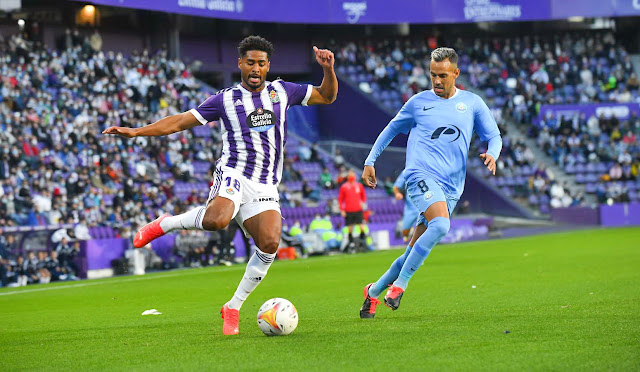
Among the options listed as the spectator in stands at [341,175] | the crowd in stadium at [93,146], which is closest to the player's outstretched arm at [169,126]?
the crowd in stadium at [93,146]

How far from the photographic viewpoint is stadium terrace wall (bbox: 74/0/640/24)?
118 feet

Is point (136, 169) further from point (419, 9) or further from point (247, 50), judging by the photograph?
point (419, 9)

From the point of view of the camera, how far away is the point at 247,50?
324 inches

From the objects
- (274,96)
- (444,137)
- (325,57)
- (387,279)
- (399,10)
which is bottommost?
(387,279)

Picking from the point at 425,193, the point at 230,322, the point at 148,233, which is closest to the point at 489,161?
the point at 425,193

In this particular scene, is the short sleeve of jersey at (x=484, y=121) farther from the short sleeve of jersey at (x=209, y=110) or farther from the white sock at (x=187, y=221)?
the white sock at (x=187, y=221)

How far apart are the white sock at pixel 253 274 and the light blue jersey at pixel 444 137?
5.15 feet

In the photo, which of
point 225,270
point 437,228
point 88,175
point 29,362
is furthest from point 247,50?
point 88,175

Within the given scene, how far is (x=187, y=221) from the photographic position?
8.00 m

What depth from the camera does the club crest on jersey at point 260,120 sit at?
818 centimetres

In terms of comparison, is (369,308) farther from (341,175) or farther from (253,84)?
(341,175)

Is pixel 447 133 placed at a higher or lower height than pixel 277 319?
higher

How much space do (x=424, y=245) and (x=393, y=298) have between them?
56 centimetres

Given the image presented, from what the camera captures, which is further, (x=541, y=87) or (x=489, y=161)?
(x=541, y=87)
